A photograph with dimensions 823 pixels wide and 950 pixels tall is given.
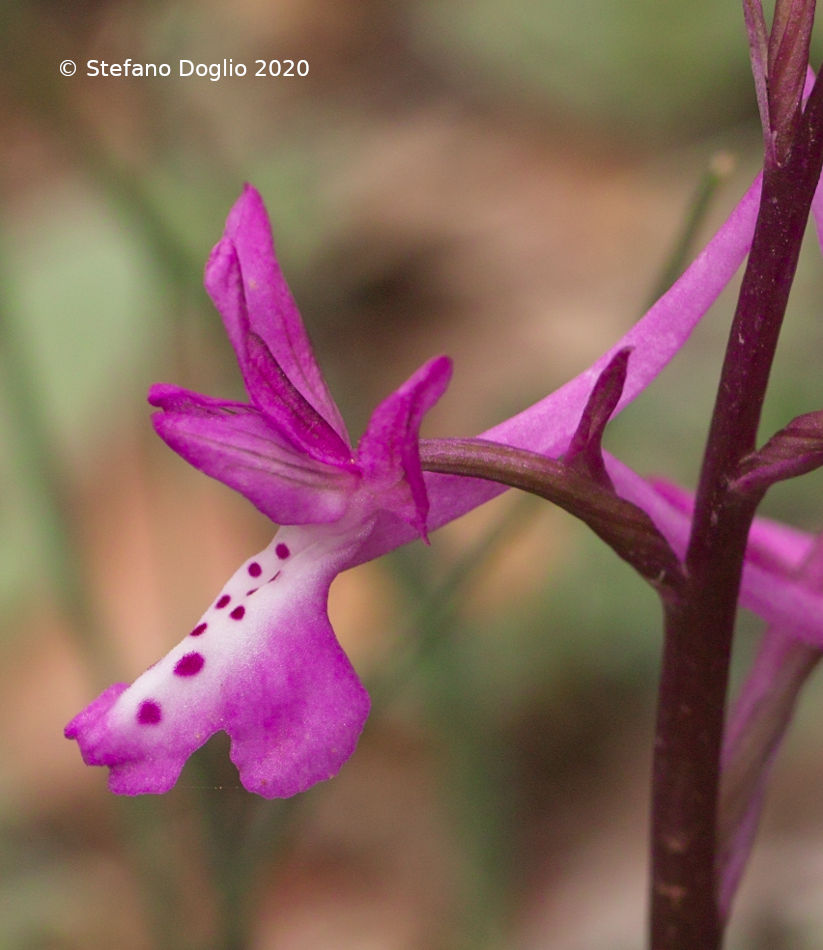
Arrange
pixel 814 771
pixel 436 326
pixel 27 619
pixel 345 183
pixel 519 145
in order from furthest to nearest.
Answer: pixel 519 145 → pixel 345 183 → pixel 436 326 → pixel 27 619 → pixel 814 771

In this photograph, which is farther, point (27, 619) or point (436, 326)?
point (436, 326)

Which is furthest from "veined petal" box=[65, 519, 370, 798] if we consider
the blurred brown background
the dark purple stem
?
the blurred brown background

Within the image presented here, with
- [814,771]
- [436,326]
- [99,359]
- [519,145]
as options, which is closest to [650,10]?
[519,145]

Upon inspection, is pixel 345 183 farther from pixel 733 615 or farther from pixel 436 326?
pixel 733 615

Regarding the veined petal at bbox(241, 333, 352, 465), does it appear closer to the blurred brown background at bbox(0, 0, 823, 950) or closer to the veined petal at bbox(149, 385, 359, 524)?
the veined petal at bbox(149, 385, 359, 524)

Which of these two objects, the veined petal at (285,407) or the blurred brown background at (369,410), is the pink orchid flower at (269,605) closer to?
the veined petal at (285,407)

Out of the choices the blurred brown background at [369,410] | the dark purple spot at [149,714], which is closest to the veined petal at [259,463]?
the dark purple spot at [149,714]
